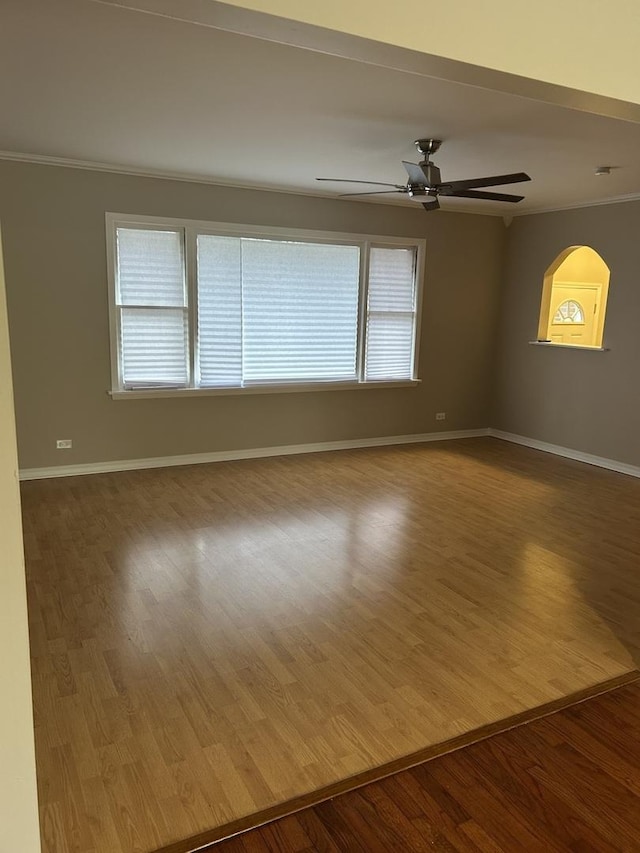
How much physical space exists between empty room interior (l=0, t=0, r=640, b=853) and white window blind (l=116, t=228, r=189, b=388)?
0.03 m

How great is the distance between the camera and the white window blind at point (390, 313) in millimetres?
6461

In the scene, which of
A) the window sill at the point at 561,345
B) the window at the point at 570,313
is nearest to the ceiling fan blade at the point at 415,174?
the window sill at the point at 561,345

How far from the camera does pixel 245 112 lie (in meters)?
3.43

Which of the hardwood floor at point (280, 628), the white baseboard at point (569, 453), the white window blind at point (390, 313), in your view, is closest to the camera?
the hardwood floor at point (280, 628)

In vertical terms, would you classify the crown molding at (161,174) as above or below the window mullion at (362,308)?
above

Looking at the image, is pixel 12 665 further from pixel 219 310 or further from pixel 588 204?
pixel 588 204

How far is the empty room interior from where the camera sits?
1.83 m

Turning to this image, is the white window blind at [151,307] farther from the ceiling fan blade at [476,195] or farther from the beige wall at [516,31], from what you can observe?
the beige wall at [516,31]

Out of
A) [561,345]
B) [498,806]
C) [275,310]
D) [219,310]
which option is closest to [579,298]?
[561,345]

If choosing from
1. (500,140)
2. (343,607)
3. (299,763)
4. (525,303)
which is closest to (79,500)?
(343,607)

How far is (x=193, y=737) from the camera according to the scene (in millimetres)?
2205

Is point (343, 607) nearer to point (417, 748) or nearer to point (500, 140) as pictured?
point (417, 748)

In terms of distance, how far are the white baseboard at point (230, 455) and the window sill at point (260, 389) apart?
58 cm

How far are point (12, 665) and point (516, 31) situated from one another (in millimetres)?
2014
